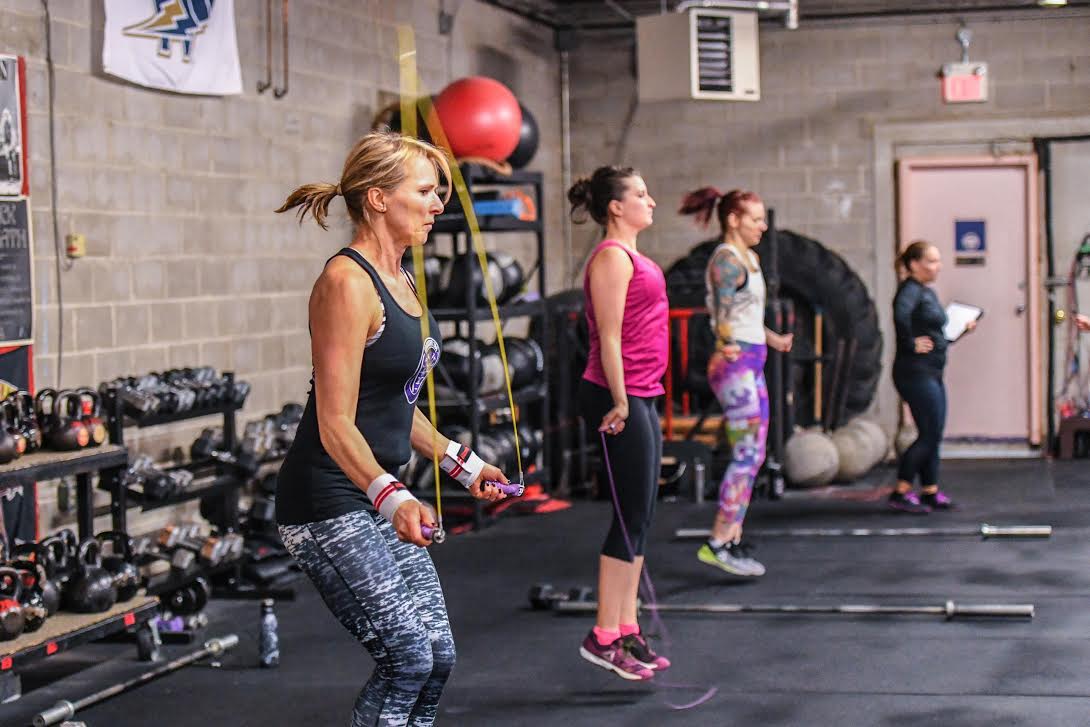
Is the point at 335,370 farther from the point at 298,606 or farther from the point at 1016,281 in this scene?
the point at 1016,281

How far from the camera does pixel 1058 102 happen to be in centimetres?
937

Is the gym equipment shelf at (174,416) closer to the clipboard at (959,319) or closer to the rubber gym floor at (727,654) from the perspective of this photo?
the rubber gym floor at (727,654)

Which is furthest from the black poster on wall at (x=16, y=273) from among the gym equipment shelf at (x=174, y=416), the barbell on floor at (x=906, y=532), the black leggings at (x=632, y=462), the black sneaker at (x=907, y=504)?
the black sneaker at (x=907, y=504)

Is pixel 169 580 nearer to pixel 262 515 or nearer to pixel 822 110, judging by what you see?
pixel 262 515

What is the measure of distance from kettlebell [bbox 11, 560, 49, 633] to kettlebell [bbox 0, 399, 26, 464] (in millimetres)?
313

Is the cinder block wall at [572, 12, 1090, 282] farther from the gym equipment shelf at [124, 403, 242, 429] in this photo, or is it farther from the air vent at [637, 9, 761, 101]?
the gym equipment shelf at [124, 403, 242, 429]

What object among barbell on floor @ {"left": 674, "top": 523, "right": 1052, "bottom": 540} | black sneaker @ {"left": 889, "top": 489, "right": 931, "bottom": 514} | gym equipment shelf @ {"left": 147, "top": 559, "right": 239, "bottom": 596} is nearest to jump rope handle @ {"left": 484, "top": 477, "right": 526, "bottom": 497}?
gym equipment shelf @ {"left": 147, "top": 559, "right": 239, "bottom": 596}

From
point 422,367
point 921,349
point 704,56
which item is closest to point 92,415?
point 422,367

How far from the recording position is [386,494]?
96.8 inches

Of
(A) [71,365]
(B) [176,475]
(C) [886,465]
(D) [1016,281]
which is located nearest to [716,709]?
(B) [176,475]

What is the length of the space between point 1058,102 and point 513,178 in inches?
163

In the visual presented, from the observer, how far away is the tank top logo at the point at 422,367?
2666 millimetres

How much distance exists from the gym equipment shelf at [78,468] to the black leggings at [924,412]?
12.8ft

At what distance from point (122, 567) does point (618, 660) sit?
159 cm
